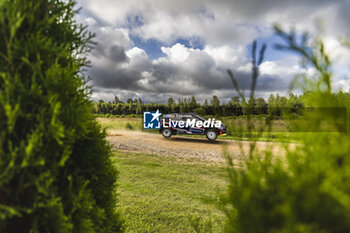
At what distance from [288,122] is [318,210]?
77 cm

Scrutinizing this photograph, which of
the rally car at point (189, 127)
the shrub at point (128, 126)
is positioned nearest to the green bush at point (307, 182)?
the rally car at point (189, 127)

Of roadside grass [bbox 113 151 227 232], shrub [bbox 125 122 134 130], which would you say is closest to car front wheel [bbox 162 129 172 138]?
roadside grass [bbox 113 151 227 232]

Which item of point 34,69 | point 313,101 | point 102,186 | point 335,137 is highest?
point 34,69

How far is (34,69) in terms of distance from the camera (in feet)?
5.34

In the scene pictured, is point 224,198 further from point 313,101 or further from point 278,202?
point 313,101

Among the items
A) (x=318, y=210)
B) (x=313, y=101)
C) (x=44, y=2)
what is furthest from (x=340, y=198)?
(x=44, y=2)

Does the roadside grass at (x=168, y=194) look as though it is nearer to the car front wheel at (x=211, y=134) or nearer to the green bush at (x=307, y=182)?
the green bush at (x=307, y=182)

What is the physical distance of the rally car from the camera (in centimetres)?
1516

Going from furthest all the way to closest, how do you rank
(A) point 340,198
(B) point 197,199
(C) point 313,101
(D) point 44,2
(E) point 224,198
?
(B) point 197,199 < (D) point 44,2 < (E) point 224,198 < (C) point 313,101 < (A) point 340,198

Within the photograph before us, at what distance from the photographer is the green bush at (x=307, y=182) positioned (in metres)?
1.03

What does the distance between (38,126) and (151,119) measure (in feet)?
62.4

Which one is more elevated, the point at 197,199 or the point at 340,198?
the point at 340,198

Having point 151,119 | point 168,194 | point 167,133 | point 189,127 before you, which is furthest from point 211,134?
point 168,194

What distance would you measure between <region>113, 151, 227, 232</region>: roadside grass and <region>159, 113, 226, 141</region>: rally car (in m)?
6.58
